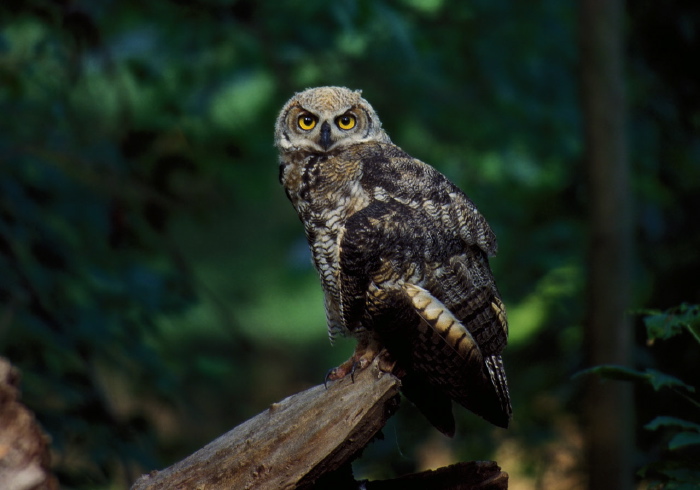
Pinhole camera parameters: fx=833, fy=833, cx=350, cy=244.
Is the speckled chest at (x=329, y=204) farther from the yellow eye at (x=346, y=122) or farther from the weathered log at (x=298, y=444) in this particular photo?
the weathered log at (x=298, y=444)

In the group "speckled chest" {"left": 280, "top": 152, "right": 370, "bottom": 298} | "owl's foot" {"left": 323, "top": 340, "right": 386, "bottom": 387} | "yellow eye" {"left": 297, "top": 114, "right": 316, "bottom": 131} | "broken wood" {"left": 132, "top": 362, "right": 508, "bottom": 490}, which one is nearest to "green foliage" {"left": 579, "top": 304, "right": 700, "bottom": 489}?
"broken wood" {"left": 132, "top": 362, "right": 508, "bottom": 490}

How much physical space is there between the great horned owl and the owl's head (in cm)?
10

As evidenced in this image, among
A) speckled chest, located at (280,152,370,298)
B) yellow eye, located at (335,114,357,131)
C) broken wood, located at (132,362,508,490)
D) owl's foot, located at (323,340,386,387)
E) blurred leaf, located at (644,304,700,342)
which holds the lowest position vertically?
broken wood, located at (132,362,508,490)

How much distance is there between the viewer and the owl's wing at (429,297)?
217cm

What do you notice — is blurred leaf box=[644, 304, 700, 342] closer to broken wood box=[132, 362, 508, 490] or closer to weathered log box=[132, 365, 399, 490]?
broken wood box=[132, 362, 508, 490]

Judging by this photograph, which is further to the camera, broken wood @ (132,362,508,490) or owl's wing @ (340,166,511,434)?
owl's wing @ (340,166,511,434)

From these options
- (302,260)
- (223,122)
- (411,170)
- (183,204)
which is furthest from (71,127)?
(411,170)

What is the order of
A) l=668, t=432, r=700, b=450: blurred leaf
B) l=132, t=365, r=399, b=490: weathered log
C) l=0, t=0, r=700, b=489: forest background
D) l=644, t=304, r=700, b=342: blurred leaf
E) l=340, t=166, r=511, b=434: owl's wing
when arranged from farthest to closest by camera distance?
1. l=0, t=0, r=700, b=489: forest background
2. l=340, t=166, r=511, b=434: owl's wing
3. l=132, t=365, r=399, b=490: weathered log
4. l=644, t=304, r=700, b=342: blurred leaf
5. l=668, t=432, r=700, b=450: blurred leaf

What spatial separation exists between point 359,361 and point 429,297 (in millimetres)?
268

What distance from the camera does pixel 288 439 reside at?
200 cm

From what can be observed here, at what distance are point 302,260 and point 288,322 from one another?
194 centimetres

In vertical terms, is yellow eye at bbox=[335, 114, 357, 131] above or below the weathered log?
above

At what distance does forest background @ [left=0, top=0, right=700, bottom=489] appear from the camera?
3.46m

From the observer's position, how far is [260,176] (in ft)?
16.5
